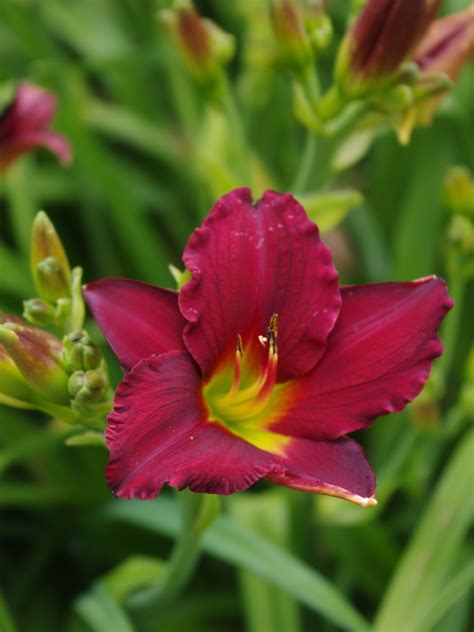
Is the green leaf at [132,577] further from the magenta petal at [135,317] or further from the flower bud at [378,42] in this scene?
the flower bud at [378,42]

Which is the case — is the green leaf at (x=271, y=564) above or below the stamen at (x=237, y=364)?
below

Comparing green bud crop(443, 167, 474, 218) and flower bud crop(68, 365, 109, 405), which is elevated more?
flower bud crop(68, 365, 109, 405)

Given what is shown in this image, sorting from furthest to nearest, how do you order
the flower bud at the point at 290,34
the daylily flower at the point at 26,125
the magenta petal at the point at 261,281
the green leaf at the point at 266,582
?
the green leaf at the point at 266,582 < the daylily flower at the point at 26,125 < the flower bud at the point at 290,34 < the magenta petal at the point at 261,281

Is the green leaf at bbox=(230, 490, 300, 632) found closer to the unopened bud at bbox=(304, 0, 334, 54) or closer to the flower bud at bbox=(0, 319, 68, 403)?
the flower bud at bbox=(0, 319, 68, 403)

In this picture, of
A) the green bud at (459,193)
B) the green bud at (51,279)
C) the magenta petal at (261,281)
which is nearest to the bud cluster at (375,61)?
the green bud at (459,193)

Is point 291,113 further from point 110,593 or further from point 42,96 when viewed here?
point 110,593

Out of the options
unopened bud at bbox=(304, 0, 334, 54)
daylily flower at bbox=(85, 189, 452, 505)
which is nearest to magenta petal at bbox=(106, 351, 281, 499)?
daylily flower at bbox=(85, 189, 452, 505)
